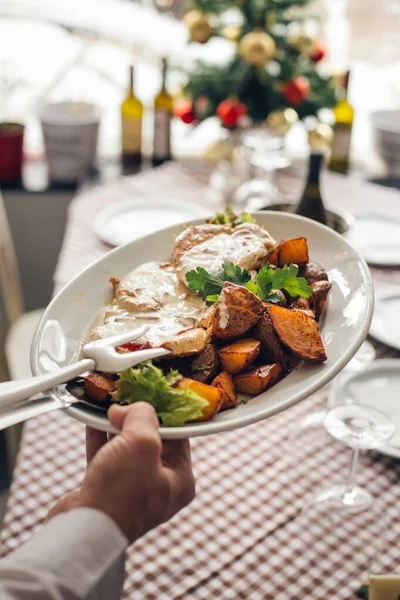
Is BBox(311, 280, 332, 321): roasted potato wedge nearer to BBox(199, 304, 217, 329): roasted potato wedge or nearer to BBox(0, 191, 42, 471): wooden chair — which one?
BBox(199, 304, 217, 329): roasted potato wedge

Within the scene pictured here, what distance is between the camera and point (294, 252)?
3.52 feet

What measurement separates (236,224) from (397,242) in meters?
1.02

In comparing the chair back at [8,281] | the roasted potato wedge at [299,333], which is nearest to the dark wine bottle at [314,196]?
the roasted potato wedge at [299,333]

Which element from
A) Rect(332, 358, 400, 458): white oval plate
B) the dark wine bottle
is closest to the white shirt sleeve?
Rect(332, 358, 400, 458): white oval plate

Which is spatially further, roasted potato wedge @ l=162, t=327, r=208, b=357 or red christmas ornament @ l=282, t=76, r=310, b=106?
red christmas ornament @ l=282, t=76, r=310, b=106

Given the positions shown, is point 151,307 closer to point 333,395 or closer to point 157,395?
point 157,395

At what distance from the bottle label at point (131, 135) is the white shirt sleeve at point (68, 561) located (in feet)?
7.00

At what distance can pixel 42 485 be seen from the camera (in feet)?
4.07

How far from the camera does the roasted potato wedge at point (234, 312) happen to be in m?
0.91

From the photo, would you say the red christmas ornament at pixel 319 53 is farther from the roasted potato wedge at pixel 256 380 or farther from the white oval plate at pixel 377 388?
the roasted potato wedge at pixel 256 380

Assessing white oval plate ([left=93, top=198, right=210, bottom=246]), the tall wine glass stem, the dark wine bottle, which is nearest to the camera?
the tall wine glass stem

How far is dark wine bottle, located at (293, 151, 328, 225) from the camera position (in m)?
1.49

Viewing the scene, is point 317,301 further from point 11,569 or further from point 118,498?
point 11,569

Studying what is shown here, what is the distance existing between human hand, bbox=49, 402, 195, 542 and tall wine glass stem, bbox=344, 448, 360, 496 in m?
0.43
